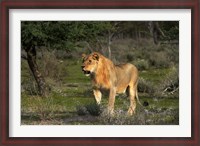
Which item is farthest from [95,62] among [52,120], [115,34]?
[115,34]

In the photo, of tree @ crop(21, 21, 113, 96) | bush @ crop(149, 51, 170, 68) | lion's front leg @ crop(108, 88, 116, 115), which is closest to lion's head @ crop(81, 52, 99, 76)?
lion's front leg @ crop(108, 88, 116, 115)

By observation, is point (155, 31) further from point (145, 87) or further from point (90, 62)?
point (90, 62)

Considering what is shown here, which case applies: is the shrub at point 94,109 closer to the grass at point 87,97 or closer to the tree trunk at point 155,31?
the grass at point 87,97

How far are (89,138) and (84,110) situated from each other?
1.55m

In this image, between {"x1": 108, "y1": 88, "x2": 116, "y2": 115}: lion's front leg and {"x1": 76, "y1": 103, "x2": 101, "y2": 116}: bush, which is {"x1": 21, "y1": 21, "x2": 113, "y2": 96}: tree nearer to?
{"x1": 76, "y1": 103, "x2": 101, "y2": 116}: bush

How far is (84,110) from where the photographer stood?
43.1 ft

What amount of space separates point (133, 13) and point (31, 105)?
3.04 metres

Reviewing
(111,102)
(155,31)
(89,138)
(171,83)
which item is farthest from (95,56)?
(155,31)

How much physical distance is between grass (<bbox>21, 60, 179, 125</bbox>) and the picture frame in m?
0.52

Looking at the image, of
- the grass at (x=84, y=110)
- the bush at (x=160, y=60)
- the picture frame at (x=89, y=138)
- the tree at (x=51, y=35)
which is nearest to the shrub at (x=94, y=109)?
the grass at (x=84, y=110)

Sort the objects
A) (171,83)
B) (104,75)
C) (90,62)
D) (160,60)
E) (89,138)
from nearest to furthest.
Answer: (89,138)
(90,62)
(104,75)
(171,83)
(160,60)

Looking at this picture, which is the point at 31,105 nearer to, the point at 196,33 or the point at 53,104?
the point at 53,104
